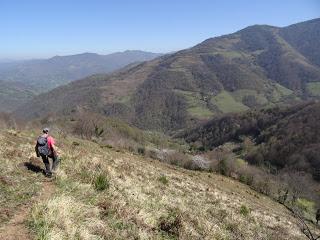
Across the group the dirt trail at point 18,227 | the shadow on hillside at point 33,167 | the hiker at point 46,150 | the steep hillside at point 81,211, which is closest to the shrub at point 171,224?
the steep hillside at point 81,211

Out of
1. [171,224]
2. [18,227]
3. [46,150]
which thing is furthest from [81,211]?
[46,150]

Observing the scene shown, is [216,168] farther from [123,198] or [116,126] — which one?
[116,126]

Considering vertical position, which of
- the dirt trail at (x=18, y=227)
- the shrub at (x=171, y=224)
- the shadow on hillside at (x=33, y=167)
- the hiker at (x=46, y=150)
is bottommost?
the shrub at (x=171, y=224)

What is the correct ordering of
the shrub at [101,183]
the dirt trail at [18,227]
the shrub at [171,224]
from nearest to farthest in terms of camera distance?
the dirt trail at [18,227] → the shrub at [171,224] → the shrub at [101,183]

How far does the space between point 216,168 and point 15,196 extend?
64263 mm

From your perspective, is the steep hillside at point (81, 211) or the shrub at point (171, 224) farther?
the shrub at point (171, 224)

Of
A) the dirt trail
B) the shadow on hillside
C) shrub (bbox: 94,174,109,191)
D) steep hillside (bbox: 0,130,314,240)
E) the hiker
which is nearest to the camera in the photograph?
the dirt trail

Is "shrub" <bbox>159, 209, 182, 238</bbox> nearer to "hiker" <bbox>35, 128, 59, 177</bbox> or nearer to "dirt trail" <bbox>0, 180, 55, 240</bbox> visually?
"dirt trail" <bbox>0, 180, 55, 240</bbox>

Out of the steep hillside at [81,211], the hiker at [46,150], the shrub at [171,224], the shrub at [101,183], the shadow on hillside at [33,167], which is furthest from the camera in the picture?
the hiker at [46,150]

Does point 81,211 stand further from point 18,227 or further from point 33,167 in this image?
point 33,167

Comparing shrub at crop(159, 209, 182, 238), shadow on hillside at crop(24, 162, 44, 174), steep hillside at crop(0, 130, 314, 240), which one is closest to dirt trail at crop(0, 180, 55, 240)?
steep hillside at crop(0, 130, 314, 240)

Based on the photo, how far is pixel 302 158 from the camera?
160 m

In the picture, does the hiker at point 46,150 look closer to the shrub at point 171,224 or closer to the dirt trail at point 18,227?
the dirt trail at point 18,227

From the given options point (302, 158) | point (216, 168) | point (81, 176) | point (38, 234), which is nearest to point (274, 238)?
point (81, 176)
